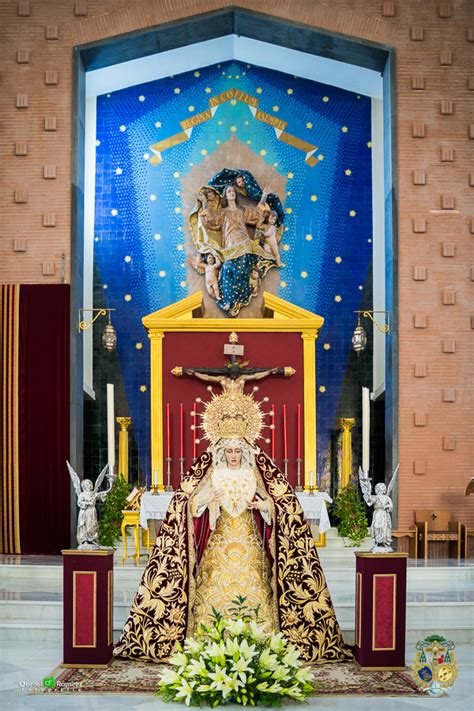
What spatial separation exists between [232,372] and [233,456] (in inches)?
225

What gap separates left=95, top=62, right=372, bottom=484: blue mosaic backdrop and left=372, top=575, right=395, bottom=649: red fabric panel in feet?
23.1

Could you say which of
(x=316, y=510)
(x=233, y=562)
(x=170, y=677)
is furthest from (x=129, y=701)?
(x=316, y=510)

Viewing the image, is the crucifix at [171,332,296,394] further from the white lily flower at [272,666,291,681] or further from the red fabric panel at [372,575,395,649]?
the white lily flower at [272,666,291,681]

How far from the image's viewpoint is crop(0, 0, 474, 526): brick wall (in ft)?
42.4

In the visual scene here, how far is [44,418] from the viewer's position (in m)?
12.7

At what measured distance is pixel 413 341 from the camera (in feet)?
42.8

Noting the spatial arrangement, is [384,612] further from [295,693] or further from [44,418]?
[44,418]

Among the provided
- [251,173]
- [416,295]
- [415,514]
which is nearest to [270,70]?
[251,173]

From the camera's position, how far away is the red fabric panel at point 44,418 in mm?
12547

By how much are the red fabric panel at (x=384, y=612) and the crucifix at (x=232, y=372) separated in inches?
230

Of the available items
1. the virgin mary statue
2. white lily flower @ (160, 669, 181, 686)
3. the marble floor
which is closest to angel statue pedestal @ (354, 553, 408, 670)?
the virgin mary statue

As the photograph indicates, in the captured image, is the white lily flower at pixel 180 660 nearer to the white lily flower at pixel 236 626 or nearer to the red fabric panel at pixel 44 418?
the white lily flower at pixel 236 626

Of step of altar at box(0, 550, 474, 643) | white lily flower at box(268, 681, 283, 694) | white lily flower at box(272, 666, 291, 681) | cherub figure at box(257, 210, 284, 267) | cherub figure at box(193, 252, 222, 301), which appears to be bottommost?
step of altar at box(0, 550, 474, 643)

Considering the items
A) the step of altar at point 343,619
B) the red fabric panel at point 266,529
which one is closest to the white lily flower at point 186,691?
the red fabric panel at point 266,529
